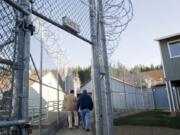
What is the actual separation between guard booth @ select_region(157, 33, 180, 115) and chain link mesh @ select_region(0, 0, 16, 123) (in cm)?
1493

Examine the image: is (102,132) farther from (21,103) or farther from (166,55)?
(166,55)

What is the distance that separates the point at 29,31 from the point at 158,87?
24.6 metres

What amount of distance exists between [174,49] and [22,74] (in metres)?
15.7

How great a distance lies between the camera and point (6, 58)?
1869 mm

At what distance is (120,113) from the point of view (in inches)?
613

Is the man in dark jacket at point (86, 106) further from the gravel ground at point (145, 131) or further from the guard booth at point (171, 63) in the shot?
the guard booth at point (171, 63)

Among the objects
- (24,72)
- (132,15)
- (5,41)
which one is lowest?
(24,72)

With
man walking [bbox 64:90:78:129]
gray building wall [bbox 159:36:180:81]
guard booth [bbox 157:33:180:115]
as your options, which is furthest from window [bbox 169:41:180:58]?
man walking [bbox 64:90:78:129]

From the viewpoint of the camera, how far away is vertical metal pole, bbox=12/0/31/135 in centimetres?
178

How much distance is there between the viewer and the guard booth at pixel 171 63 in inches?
622

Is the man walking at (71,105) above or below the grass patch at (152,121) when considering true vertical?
above

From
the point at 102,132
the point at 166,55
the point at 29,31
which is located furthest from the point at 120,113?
the point at 29,31

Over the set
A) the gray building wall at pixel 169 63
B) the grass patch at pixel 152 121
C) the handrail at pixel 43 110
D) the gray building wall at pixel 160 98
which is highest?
the gray building wall at pixel 169 63

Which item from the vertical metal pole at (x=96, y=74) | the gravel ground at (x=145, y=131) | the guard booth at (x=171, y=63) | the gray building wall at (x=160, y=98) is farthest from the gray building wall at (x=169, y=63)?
the vertical metal pole at (x=96, y=74)
